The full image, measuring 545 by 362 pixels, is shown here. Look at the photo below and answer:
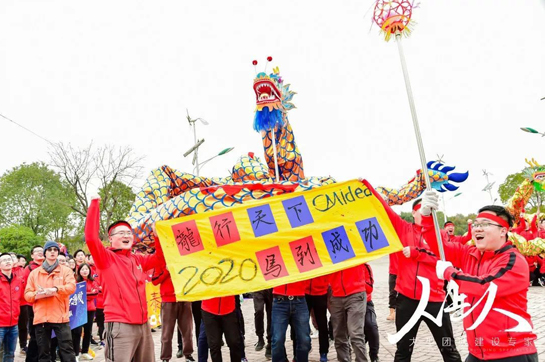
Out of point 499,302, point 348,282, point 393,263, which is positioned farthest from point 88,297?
point 499,302

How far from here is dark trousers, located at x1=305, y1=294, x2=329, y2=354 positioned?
6416mm

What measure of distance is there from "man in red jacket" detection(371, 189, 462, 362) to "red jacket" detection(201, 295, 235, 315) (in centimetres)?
196

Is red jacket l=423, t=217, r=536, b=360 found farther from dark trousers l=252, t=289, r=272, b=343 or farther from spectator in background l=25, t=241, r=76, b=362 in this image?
spectator in background l=25, t=241, r=76, b=362

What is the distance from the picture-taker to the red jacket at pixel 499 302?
130 inches

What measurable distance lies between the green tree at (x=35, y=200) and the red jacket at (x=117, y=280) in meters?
35.1

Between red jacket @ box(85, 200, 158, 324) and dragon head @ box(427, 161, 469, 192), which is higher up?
dragon head @ box(427, 161, 469, 192)

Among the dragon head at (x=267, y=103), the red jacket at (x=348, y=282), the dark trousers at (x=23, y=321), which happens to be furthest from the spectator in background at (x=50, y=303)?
the red jacket at (x=348, y=282)

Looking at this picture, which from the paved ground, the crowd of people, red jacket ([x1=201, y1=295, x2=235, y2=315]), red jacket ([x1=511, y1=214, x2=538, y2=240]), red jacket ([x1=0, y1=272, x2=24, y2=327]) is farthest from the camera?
red jacket ([x1=511, y1=214, x2=538, y2=240])

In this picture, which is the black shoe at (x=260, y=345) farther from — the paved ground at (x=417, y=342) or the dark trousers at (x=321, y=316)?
the dark trousers at (x=321, y=316)

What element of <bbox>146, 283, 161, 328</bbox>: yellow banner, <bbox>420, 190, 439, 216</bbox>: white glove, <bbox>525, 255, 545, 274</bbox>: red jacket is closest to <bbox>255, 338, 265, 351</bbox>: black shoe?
<bbox>146, 283, 161, 328</bbox>: yellow banner

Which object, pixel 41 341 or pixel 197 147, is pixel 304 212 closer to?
pixel 41 341

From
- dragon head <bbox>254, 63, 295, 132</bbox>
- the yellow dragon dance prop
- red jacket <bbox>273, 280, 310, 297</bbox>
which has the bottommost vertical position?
red jacket <bbox>273, 280, 310, 297</bbox>

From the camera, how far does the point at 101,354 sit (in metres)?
8.52

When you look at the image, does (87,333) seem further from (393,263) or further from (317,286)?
(393,263)
